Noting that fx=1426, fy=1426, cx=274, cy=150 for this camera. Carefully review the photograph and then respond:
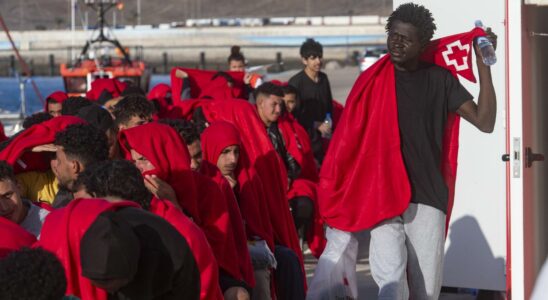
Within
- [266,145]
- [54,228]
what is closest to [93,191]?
[54,228]

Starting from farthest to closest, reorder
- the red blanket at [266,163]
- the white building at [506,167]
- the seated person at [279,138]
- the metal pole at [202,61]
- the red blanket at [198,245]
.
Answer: the metal pole at [202,61] → the seated person at [279,138] → the red blanket at [266,163] → the white building at [506,167] → the red blanket at [198,245]

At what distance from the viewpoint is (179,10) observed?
122500 mm

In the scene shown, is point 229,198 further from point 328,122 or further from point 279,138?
point 328,122

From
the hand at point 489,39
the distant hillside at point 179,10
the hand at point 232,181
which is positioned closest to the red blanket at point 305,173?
the hand at point 232,181

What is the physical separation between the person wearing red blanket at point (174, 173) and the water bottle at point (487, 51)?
1.36 metres

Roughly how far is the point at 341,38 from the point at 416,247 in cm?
9024

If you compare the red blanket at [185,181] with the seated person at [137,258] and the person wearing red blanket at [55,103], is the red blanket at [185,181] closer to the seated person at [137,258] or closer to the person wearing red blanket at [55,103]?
the seated person at [137,258]

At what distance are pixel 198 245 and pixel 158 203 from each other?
0.38m

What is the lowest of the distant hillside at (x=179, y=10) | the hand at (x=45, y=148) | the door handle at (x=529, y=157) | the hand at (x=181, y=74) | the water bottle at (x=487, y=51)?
the door handle at (x=529, y=157)

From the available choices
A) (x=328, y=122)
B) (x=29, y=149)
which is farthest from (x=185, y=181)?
(x=328, y=122)

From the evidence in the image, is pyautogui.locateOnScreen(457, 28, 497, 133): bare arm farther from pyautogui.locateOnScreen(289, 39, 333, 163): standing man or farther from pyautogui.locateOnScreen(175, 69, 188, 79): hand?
pyautogui.locateOnScreen(175, 69, 188, 79): hand

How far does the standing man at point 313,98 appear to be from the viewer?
40.2ft

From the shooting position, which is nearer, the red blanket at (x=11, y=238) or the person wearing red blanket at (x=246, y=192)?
the red blanket at (x=11, y=238)

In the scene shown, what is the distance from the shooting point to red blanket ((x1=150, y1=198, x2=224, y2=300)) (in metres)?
5.18
